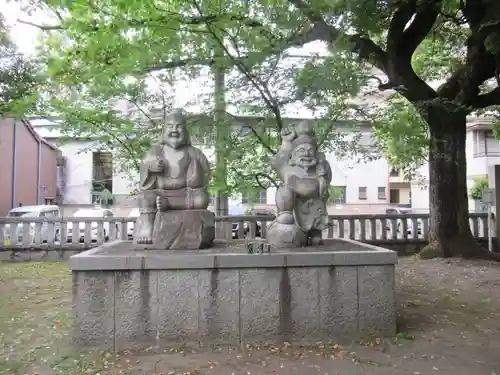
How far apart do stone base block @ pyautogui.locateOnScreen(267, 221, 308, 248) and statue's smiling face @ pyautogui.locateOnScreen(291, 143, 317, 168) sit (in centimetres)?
80

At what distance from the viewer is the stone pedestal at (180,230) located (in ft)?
16.7

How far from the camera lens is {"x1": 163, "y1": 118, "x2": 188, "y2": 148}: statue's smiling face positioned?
17.7ft

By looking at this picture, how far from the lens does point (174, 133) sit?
17.7 feet

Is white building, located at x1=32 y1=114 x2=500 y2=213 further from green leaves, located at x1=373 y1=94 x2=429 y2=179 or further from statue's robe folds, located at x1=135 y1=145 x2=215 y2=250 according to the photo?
statue's robe folds, located at x1=135 y1=145 x2=215 y2=250

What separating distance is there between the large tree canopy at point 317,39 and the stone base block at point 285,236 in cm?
271

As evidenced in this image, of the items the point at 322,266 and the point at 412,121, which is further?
the point at 412,121

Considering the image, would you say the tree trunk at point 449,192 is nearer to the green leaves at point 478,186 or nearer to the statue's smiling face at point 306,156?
the statue's smiling face at point 306,156

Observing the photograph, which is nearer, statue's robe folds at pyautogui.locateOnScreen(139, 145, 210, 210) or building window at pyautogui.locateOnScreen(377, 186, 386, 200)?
statue's robe folds at pyautogui.locateOnScreen(139, 145, 210, 210)

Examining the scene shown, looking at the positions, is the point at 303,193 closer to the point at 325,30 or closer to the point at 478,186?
the point at 325,30

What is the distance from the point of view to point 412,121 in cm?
937

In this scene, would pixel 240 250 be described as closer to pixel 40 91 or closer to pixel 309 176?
pixel 309 176

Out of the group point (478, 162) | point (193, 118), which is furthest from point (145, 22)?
point (478, 162)

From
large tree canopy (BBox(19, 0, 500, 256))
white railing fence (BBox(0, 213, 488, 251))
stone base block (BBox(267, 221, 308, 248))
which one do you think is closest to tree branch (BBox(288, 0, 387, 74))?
large tree canopy (BBox(19, 0, 500, 256))

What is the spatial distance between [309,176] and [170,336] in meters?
2.51
